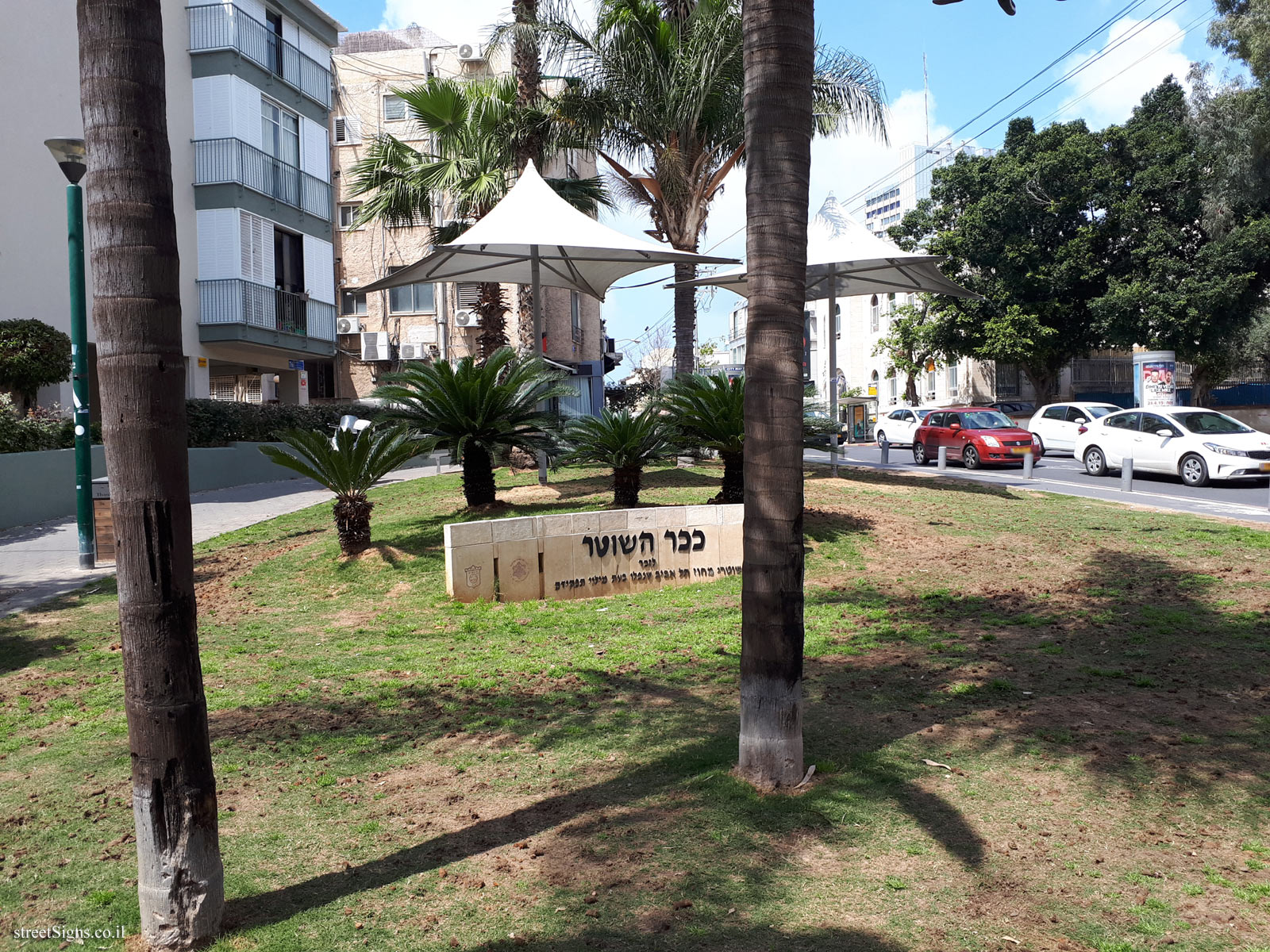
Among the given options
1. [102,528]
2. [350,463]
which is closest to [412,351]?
[102,528]

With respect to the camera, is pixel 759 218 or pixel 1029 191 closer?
pixel 759 218

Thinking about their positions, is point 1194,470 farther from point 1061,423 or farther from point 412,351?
point 412,351

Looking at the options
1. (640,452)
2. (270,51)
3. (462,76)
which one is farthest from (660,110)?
(462,76)

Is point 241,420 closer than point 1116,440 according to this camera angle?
Yes

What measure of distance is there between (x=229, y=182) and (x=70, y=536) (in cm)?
1297

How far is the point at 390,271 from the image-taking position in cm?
3272

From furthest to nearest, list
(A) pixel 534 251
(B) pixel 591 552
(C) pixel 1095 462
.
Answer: (C) pixel 1095 462 → (A) pixel 534 251 → (B) pixel 591 552

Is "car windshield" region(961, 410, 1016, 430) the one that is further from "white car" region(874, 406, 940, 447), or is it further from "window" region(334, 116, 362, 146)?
"window" region(334, 116, 362, 146)

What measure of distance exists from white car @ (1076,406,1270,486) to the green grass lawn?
448 inches

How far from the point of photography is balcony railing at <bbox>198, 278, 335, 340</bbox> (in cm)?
2311

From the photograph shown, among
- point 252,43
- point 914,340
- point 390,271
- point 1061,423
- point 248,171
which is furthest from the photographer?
point 914,340

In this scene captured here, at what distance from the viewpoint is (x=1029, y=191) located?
4028 cm

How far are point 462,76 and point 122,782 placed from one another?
116 feet

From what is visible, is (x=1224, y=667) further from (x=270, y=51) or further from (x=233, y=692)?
(x=270, y=51)
